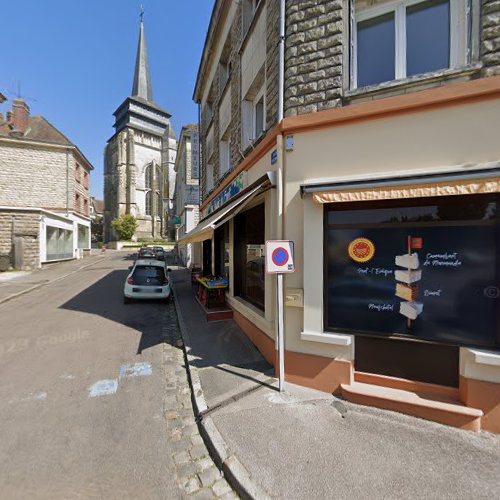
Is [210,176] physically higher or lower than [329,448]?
higher

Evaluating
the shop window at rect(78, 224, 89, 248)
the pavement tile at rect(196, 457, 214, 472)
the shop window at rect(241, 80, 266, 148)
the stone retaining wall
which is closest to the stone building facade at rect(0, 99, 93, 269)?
the stone retaining wall

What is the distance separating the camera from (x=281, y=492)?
247cm

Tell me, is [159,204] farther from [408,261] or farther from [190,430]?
[408,261]

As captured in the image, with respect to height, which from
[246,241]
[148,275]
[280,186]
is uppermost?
[280,186]

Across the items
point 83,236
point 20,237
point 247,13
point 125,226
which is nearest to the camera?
point 247,13

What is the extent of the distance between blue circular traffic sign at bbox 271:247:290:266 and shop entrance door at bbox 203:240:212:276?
27.1 feet

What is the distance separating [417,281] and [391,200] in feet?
3.76

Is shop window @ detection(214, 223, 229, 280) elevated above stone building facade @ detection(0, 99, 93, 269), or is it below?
below

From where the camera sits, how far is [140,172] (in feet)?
178

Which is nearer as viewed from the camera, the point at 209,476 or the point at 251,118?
the point at 209,476

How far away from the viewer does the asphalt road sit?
2.67 meters

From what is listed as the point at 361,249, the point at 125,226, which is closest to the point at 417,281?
the point at 361,249

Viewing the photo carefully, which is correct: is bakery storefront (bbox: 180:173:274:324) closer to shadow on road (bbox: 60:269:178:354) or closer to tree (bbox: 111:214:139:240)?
shadow on road (bbox: 60:269:178:354)

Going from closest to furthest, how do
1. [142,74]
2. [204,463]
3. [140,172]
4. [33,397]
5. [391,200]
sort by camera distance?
[204,463] → [391,200] → [33,397] → [140,172] → [142,74]
